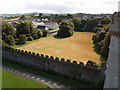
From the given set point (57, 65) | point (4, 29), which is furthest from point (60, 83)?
point (4, 29)

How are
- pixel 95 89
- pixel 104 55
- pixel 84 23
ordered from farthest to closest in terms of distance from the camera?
1. pixel 84 23
2. pixel 104 55
3. pixel 95 89

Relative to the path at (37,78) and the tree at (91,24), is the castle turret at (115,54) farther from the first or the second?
the tree at (91,24)

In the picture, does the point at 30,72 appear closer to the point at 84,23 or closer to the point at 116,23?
the point at 116,23

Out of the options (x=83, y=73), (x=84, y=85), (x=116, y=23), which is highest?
(x=116, y=23)

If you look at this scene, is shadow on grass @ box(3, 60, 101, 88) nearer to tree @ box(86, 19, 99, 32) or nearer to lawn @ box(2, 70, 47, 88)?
lawn @ box(2, 70, 47, 88)

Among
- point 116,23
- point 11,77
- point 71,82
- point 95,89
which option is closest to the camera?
point 116,23

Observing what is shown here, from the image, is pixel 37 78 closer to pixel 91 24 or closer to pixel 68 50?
pixel 68 50

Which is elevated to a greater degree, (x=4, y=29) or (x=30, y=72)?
(x=4, y=29)

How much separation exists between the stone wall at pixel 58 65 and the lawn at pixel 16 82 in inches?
161

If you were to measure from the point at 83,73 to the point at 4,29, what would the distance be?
36.6 metres

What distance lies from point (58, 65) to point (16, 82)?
6.92 meters

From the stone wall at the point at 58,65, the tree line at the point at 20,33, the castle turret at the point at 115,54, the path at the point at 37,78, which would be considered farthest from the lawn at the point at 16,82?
the tree line at the point at 20,33

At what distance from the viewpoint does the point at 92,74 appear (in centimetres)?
1636

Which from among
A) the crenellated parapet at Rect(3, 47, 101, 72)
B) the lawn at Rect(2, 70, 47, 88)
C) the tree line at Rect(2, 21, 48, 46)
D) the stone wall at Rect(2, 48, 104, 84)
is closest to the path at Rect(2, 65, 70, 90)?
the lawn at Rect(2, 70, 47, 88)
